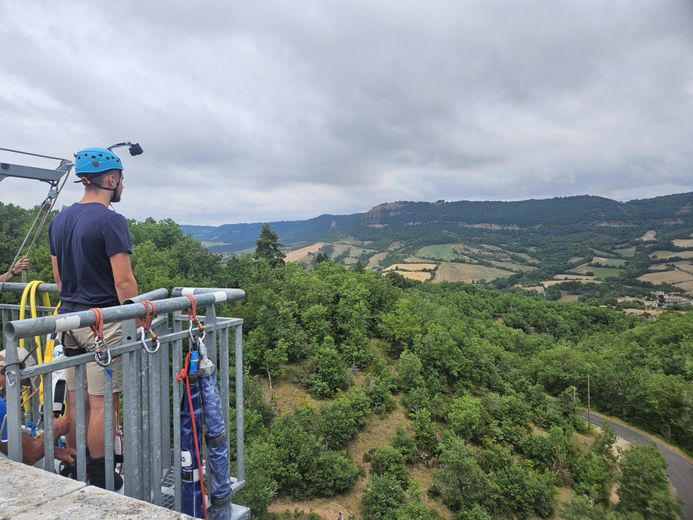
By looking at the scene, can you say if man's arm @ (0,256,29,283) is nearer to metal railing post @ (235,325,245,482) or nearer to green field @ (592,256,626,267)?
metal railing post @ (235,325,245,482)

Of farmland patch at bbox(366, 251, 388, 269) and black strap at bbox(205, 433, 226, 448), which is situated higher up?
black strap at bbox(205, 433, 226, 448)

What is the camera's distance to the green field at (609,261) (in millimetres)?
162500

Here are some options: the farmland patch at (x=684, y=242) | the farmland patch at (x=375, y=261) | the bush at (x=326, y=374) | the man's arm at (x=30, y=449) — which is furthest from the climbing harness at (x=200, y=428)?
the farmland patch at (x=684, y=242)

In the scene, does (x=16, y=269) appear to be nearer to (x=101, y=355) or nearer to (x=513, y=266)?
(x=101, y=355)

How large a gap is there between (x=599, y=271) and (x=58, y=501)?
18699 centimetres

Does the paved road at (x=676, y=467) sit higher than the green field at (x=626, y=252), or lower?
lower

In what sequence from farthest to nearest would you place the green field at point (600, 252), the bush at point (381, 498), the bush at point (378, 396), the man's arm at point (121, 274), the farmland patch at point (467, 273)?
1. the green field at point (600, 252)
2. the farmland patch at point (467, 273)
3. the bush at point (378, 396)
4. the bush at point (381, 498)
5. the man's arm at point (121, 274)

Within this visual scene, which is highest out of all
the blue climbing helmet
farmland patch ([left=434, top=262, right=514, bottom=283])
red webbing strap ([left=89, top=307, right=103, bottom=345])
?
the blue climbing helmet

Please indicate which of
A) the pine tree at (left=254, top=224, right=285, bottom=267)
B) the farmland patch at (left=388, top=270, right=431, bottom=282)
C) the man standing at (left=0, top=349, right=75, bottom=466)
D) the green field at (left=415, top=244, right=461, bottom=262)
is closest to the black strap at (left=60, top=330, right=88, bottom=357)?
the man standing at (left=0, top=349, right=75, bottom=466)

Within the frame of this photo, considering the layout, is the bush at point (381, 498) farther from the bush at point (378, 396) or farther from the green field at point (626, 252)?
the green field at point (626, 252)

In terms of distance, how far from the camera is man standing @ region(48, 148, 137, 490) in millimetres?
3420

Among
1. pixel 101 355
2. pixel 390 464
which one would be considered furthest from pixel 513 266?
pixel 101 355

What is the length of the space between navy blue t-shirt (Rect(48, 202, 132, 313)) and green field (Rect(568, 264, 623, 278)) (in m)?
174

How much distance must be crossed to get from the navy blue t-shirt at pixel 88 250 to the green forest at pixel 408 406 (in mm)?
18661
